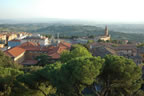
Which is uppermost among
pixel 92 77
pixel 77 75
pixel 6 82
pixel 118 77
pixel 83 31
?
pixel 83 31

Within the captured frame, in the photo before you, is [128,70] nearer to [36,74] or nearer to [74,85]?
[74,85]

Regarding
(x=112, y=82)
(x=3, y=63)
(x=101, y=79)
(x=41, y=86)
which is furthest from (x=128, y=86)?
(x=3, y=63)

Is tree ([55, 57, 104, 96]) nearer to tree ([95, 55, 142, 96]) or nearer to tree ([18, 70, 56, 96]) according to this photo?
tree ([95, 55, 142, 96])

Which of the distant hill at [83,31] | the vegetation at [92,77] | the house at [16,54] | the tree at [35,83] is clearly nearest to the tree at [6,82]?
the vegetation at [92,77]

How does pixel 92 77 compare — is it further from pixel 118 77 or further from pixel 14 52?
pixel 14 52

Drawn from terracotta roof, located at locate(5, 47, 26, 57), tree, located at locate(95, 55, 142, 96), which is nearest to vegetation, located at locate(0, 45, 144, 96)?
tree, located at locate(95, 55, 142, 96)

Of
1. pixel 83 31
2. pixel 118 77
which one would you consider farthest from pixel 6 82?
pixel 83 31

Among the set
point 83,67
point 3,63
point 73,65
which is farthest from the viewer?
point 3,63

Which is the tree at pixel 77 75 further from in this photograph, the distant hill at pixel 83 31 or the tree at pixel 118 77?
the distant hill at pixel 83 31
